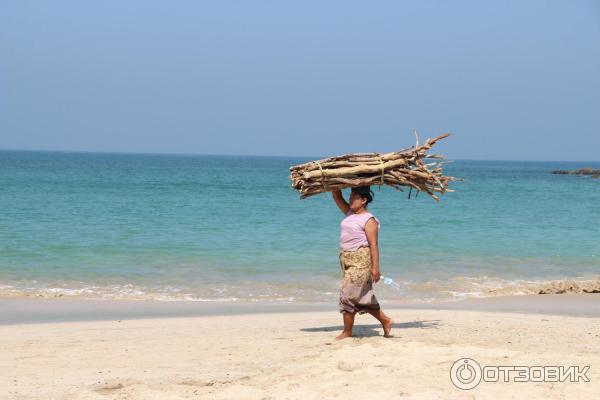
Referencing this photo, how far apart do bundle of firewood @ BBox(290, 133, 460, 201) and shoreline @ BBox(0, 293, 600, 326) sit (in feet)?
9.80

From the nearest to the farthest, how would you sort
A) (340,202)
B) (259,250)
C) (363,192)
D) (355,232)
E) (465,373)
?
1. (465,373)
2. (355,232)
3. (363,192)
4. (340,202)
5. (259,250)

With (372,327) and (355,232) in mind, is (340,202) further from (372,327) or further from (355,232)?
(372,327)

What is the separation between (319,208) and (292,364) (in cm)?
2155

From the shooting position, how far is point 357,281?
6715mm

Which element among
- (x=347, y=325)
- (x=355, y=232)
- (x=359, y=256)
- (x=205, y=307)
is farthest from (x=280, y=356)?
(x=205, y=307)

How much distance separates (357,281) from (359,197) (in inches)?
30.5

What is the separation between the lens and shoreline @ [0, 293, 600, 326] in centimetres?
892

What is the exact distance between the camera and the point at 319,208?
27.4 metres

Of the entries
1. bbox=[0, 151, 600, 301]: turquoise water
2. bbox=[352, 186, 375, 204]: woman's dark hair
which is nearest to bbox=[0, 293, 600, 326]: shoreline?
bbox=[0, 151, 600, 301]: turquoise water

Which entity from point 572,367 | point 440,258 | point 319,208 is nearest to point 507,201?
point 319,208

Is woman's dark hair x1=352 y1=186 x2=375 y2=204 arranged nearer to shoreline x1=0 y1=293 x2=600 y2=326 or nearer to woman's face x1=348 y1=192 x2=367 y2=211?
woman's face x1=348 y1=192 x2=367 y2=211

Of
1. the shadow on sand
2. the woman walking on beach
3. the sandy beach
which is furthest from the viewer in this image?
the shadow on sand

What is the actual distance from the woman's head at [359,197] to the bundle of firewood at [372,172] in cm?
5

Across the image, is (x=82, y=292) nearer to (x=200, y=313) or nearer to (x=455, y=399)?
(x=200, y=313)
